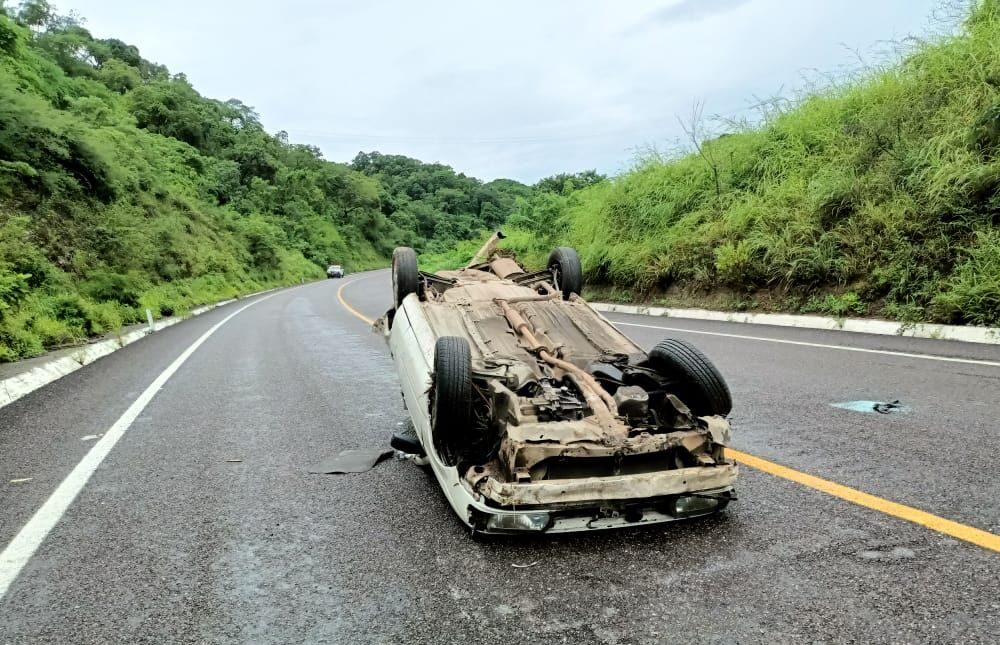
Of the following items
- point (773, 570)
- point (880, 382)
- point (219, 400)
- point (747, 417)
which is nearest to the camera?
point (773, 570)

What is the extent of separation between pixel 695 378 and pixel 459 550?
5.65ft

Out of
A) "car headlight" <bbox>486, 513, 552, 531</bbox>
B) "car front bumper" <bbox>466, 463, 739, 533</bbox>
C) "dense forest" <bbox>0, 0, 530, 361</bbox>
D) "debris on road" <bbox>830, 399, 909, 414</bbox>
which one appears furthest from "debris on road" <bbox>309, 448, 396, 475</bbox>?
"dense forest" <bbox>0, 0, 530, 361</bbox>

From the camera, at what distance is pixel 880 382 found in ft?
19.9

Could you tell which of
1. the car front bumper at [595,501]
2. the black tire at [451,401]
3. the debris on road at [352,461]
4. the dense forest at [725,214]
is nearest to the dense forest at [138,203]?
the dense forest at [725,214]

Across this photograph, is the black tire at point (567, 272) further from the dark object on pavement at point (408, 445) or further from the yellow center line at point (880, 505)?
the yellow center line at point (880, 505)

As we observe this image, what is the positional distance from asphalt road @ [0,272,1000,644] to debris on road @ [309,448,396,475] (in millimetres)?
122

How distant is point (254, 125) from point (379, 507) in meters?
80.3

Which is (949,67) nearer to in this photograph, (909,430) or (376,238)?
(909,430)

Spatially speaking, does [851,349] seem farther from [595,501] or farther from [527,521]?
[527,521]

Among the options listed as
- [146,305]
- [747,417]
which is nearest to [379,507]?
[747,417]

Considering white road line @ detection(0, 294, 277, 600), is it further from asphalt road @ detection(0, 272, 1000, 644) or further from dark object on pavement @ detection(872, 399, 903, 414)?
dark object on pavement @ detection(872, 399, 903, 414)

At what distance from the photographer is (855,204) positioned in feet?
38.2

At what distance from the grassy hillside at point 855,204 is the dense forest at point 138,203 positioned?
44.2 ft

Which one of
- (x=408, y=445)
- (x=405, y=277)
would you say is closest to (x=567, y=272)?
(x=405, y=277)
